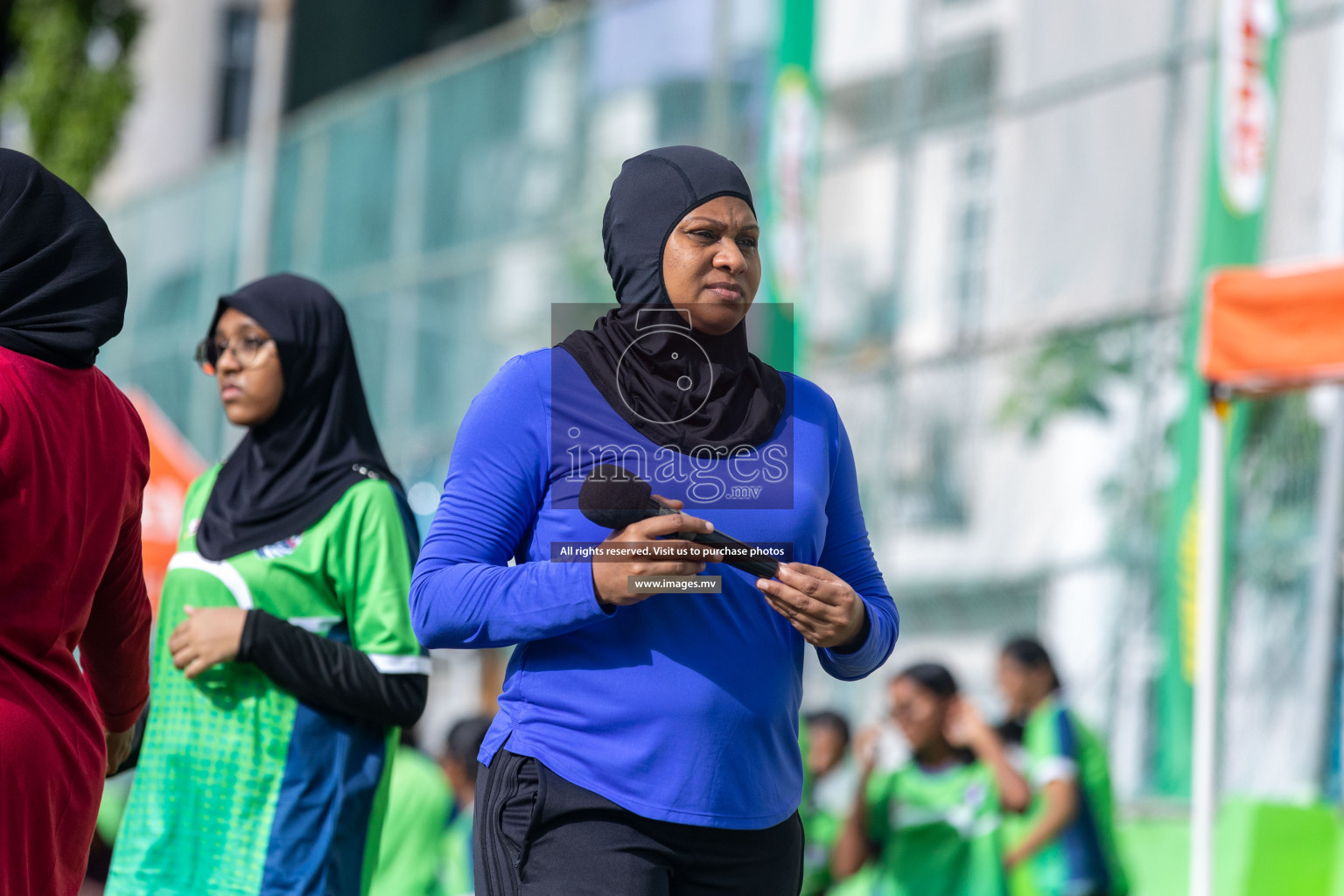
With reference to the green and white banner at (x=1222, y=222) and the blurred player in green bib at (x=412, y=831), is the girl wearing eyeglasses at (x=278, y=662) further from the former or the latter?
the green and white banner at (x=1222, y=222)

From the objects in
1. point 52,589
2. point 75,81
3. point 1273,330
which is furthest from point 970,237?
point 75,81

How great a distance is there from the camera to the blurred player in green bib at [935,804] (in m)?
6.06

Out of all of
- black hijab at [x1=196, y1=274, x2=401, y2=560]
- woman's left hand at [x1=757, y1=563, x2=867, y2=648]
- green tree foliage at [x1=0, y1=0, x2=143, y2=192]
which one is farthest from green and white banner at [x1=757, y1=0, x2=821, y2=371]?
green tree foliage at [x1=0, y1=0, x2=143, y2=192]

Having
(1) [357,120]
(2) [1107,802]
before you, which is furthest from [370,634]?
(1) [357,120]

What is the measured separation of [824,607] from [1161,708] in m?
6.48

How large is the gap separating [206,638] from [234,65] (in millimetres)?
20919

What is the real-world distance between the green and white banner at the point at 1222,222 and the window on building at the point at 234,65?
55.9ft

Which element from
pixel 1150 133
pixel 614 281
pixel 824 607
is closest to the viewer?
pixel 824 607

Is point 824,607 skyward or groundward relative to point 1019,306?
groundward

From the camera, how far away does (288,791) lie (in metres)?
3.14

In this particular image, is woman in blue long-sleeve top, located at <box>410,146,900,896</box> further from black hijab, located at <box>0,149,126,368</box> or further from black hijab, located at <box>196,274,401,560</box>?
black hijab, located at <box>196,274,401,560</box>

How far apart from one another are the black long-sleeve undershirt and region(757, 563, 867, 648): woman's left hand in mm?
1165

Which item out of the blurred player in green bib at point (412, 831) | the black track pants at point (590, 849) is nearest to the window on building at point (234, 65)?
the blurred player in green bib at point (412, 831)

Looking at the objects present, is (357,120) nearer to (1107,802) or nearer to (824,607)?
(1107,802)
